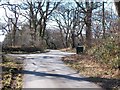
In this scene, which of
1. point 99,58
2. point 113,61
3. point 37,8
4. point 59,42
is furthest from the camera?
point 59,42

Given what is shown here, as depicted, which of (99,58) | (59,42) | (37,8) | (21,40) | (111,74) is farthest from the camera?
(59,42)

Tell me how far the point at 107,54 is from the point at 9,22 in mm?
49336

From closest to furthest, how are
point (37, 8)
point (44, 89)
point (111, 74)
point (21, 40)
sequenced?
point (44, 89)
point (111, 74)
point (37, 8)
point (21, 40)

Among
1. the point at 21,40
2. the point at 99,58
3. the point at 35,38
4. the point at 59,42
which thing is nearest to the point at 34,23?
the point at 35,38

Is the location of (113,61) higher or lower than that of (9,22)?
lower

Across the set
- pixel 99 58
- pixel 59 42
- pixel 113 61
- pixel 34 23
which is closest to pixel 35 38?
pixel 34 23

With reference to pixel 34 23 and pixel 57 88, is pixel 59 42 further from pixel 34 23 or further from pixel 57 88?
pixel 57 88

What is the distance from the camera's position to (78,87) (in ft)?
41.9

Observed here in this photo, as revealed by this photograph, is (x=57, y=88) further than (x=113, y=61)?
No

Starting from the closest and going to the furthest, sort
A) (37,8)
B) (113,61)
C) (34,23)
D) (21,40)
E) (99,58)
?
(113,61) < (99,58) < (37,8) < (34,23) < (21,40)

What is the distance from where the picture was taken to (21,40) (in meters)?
68.2

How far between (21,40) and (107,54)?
4827 cm

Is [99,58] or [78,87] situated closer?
[78,87]

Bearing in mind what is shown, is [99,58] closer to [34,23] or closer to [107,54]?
[107,54]
